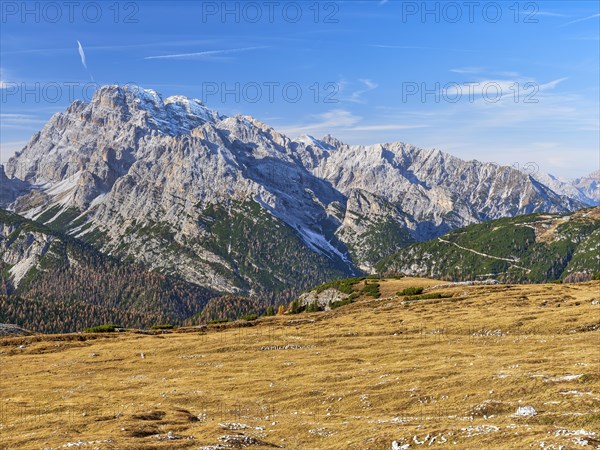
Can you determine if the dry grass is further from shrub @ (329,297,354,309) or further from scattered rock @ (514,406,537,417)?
shrub @ (329,297,354,309)

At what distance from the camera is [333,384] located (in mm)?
62625

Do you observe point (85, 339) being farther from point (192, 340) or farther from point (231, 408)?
point (231, 408)

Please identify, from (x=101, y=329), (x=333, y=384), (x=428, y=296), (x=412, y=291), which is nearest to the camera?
(x=333, y=384)

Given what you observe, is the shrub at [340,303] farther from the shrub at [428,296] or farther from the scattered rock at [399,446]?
the scattered rock at [399,446]

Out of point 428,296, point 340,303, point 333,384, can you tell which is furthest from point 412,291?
point 333,384

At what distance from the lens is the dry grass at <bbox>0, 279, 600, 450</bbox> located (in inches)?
1560

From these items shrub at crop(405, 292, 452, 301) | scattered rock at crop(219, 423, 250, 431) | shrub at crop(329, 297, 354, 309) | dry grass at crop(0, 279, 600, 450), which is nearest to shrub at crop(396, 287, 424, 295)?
shrub at crop(405, 292, 452, 301)

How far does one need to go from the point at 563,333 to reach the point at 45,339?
400 feet

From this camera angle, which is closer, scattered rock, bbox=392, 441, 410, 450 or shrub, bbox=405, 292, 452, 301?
scattered rock, bbox=392, 441, 410, 450

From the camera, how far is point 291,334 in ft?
395

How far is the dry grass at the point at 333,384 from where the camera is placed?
39.6 m

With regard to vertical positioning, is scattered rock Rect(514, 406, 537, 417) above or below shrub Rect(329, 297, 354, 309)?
above

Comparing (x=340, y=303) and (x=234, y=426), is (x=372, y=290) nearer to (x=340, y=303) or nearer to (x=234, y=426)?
(x=340, y=303)

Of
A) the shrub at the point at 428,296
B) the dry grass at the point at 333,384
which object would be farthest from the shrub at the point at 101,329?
the shrub at the point at 428,296
